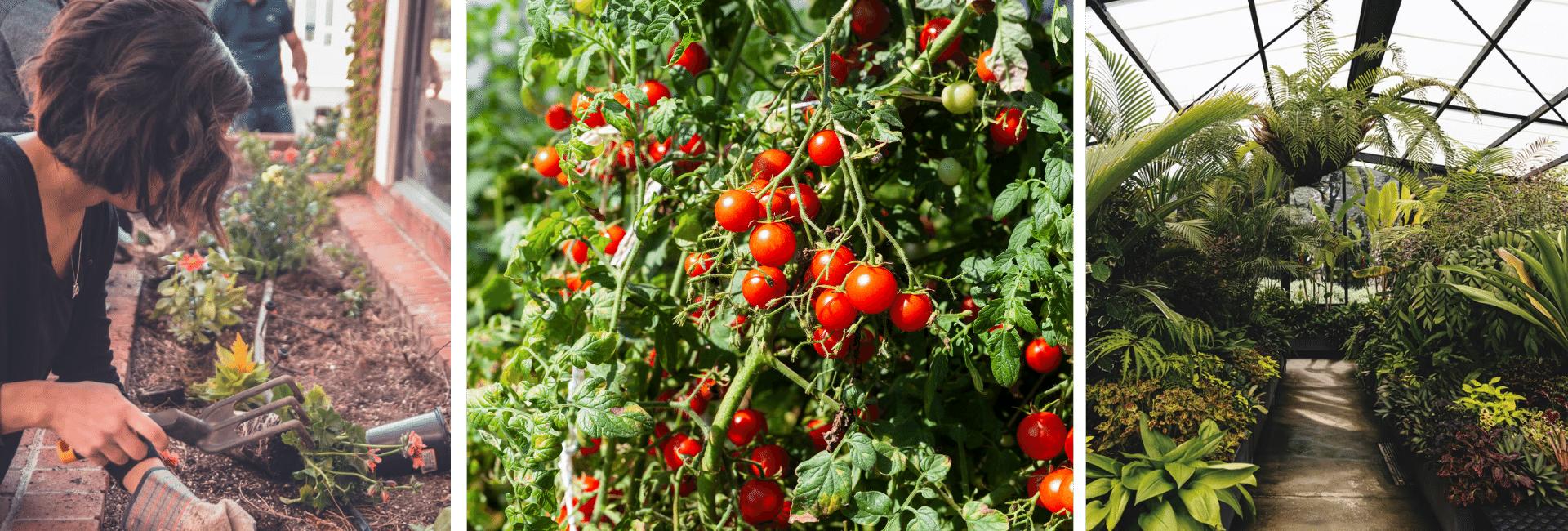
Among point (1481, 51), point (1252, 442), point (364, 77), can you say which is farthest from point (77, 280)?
point (1481, 51)

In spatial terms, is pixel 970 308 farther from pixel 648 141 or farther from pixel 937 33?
pixel 648 141

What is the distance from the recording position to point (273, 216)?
1607 millimetres

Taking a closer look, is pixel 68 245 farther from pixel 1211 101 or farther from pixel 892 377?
pixel 1211 101

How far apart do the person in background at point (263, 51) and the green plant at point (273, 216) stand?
97 millimetres

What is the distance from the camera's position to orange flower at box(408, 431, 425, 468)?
64.2 inches

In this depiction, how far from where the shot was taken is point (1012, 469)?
1.45 meters

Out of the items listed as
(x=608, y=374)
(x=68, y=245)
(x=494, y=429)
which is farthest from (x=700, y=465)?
(x=68, y=245)

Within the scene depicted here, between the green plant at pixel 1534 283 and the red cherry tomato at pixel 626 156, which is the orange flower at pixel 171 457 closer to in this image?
the red cherry tomato at pixel 626 156

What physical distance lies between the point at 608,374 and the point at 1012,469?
71 cm

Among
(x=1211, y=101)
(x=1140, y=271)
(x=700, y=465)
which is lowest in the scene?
(x=700, y=465)

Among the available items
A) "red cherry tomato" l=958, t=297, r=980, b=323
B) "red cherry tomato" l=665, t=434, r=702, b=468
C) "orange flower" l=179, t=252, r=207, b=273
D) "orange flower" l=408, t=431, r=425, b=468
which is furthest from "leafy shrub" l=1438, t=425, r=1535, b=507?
"orange flower" l=179, t=252, r=207, b=273

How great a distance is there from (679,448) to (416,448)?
1.75 feet

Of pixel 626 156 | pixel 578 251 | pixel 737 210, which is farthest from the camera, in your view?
pixel 578 251

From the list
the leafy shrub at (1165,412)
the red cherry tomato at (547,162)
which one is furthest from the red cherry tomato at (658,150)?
the leafy shrub at (1165,412)
